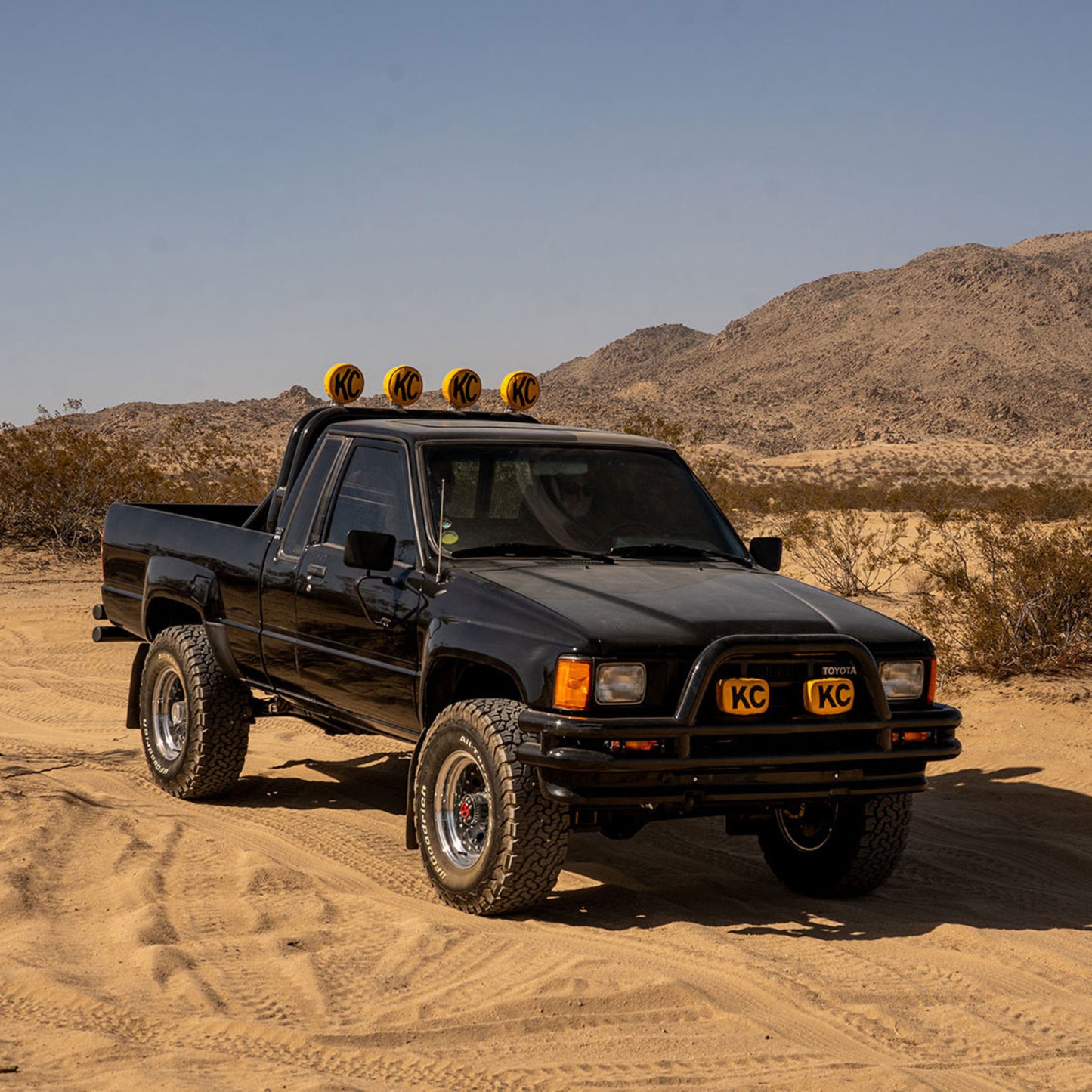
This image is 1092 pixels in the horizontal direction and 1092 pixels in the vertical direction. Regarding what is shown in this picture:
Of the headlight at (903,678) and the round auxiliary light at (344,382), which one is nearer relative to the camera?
the headlight at (903,678)

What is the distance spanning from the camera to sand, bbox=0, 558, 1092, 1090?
4.36m

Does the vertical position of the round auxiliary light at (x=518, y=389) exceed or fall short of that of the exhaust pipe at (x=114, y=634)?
it exceeds it

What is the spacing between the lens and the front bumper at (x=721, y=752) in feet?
17.5

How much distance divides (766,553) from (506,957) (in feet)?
8.40

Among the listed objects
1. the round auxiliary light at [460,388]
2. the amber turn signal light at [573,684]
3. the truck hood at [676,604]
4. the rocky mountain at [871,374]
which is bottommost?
the amber turn signal light at [573,684]

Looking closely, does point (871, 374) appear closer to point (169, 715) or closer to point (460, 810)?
point (169, 715)

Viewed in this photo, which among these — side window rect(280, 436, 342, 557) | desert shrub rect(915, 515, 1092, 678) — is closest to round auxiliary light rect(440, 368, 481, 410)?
side window rect(280, 436, 342, 557)

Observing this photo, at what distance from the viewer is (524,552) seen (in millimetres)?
6539

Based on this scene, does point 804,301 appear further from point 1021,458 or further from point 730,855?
point 730,855

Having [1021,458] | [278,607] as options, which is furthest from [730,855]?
[1021,458]

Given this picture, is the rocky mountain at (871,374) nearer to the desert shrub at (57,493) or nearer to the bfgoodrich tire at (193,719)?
the desert shrub at (57,493)

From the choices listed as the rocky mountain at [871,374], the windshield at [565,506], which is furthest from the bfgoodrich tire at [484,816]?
the rocky mountain at [871,374]

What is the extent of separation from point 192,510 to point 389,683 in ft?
11.8

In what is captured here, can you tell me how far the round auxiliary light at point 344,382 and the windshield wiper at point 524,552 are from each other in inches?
104
